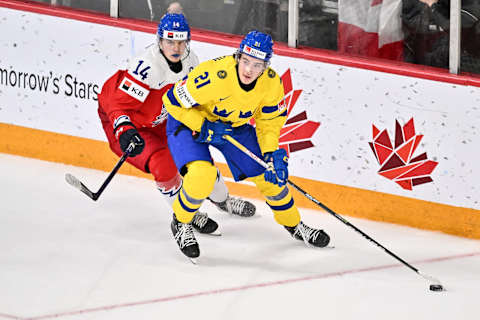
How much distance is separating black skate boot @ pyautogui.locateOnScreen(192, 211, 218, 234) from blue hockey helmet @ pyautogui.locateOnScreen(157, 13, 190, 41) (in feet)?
2.93

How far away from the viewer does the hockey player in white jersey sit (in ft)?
13.5

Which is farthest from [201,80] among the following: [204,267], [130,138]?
[204,267]

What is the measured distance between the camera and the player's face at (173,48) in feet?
13.6

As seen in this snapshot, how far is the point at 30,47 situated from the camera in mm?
5270

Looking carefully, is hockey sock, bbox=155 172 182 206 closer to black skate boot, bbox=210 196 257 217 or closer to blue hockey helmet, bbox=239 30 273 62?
black skate boot, bbox=210 196 257 217

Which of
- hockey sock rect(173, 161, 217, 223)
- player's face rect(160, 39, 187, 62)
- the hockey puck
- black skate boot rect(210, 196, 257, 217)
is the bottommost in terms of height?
the hockey puck

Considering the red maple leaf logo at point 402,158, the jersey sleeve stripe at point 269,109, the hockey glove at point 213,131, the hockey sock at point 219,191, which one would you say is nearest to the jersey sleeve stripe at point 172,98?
the hockey glove at point 213,131

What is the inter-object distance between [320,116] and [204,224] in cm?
81

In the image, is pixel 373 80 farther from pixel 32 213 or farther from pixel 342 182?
pixel 32 213

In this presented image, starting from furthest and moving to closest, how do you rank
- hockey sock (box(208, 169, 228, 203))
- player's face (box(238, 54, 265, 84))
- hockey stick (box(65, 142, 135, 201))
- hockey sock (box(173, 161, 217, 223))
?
hockey sock (box(208, 169, 228, 203)) < hockey stick (box(65, 142, 135, 201)) < hockey sock (box(173, 161, 217, 223)) < player's face (box(238, 54, 265, 84))

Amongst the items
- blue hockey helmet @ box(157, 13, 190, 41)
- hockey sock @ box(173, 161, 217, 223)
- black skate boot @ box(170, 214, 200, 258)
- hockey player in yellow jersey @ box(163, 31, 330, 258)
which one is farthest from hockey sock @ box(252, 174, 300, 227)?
blue hockey helmet @ box(157, 13, 190, 41)

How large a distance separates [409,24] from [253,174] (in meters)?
1.11

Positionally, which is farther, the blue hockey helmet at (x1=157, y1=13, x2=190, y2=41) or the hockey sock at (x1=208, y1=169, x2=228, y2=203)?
the hockey sock at (x1=208, y1=169, x2=228, y2=203)

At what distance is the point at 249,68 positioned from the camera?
3.83 m
